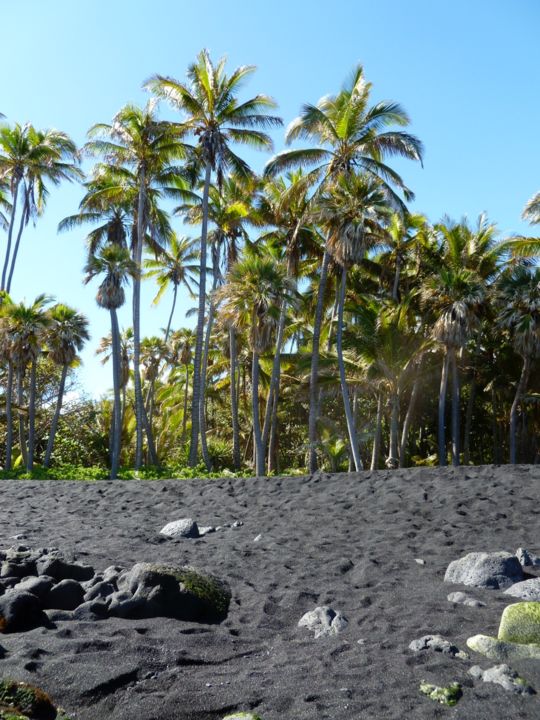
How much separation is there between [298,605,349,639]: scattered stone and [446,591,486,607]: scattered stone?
1.16 meters

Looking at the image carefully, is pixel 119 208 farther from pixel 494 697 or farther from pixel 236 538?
pixel 494 697

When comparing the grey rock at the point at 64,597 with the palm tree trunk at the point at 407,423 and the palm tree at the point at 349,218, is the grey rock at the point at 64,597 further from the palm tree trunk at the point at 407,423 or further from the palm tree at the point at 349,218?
the palm tree trunk at the point at 407,423

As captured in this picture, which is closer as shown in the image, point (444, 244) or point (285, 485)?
point (285, 485)

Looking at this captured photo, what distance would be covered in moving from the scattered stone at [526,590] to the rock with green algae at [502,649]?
141cm

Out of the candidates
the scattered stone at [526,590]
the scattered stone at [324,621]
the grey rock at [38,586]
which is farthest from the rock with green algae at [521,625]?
the grey rock at [38,586]

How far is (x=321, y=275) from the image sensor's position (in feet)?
75.8

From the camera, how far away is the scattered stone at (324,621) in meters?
5.76

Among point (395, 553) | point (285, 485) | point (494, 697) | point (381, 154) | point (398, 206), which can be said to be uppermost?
point (381, 154)

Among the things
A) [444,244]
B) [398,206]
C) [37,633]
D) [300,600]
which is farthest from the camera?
[444,244]

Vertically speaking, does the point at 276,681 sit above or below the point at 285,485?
below

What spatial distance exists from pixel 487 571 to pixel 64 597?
13.3 feet

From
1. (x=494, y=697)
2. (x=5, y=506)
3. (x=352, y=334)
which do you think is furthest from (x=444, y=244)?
(x=494, y=697)

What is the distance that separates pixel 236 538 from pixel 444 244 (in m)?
20.8

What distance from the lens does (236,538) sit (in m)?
9.60
